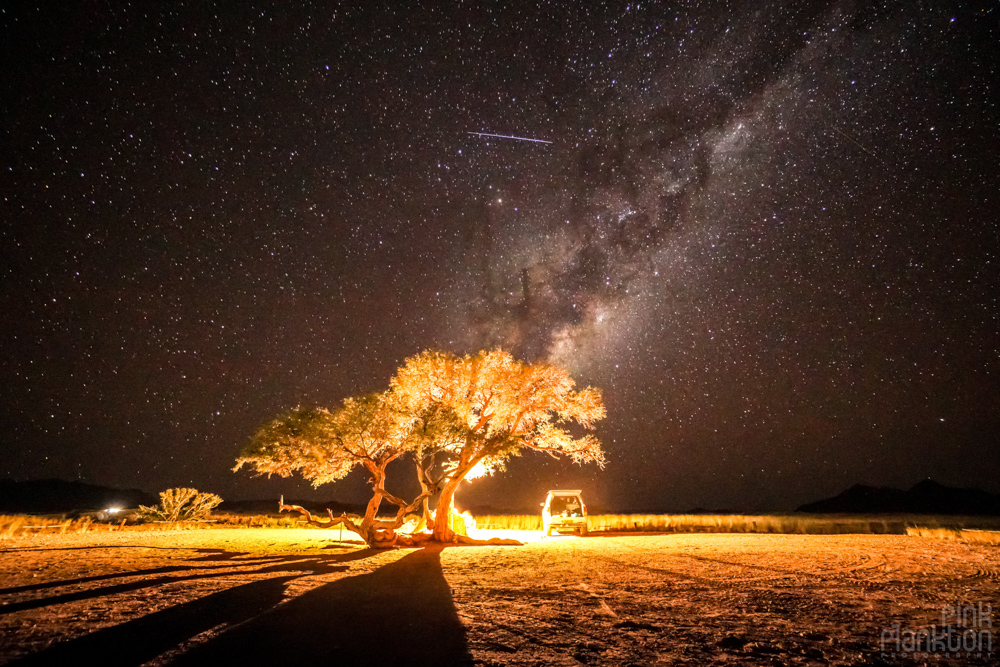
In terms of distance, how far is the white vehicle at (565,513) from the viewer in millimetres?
22266

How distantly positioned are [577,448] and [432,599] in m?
13.1

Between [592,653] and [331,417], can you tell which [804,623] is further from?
[331,417]

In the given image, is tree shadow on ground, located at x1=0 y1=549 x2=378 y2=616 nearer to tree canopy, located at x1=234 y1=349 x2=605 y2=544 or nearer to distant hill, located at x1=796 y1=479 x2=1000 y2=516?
tree canopy, located at x1=234 y1=349 x2=605 y2=544

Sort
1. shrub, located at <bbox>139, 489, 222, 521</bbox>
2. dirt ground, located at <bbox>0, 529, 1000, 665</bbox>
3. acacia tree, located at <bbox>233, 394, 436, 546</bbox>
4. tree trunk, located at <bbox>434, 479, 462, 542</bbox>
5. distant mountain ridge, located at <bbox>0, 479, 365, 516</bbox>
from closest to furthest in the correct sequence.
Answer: dirt ground, located at <bbox>0, 529, 1000, 665</bbox>
acacia tree, located at <bbox>233, 394, 436, 546</bbox>
tree trunk, located at <bbox>434, 479, 462, 542</bbox>
shrub, located at <bbox>139, 489, 222, 521</bbox>
distant mountain ridge, located at <bbox>0, 479, 365, 516</bbox>

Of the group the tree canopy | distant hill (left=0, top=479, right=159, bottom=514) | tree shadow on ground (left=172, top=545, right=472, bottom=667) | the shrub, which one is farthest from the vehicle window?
distant hill (left=0, top=479, right=159, bottom=514)

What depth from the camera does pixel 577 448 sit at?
773 inches

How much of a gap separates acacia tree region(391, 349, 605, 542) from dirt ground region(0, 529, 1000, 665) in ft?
20.5

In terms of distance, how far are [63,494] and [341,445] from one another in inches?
6564

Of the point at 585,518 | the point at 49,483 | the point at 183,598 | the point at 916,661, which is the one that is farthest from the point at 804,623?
the point at 49,483

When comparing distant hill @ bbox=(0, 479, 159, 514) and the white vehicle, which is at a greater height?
the white vehicle

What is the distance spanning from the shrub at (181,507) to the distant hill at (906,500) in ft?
485

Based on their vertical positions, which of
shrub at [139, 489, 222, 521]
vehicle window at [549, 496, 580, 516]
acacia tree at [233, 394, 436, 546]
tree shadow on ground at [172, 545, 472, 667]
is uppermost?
acacia tree at [233, 394, 436, 546]

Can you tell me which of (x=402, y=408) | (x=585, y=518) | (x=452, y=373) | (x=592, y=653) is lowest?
(x=585, y=518)

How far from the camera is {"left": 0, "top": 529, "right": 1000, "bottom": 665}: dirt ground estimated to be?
15.4 ft
